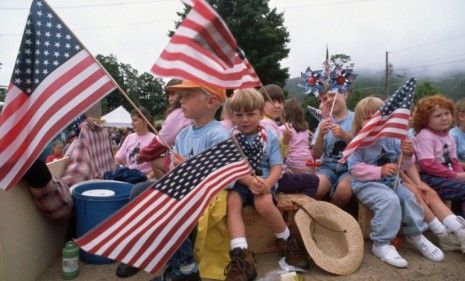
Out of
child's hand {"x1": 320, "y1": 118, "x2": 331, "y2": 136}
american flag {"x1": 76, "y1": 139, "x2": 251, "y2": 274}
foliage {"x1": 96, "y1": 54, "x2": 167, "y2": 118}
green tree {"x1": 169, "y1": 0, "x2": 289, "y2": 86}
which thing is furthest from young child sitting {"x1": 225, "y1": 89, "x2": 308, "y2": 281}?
foliage {"x1": 96, "y1": 54, "x2": 167, "y2": 118}

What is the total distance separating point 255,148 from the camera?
3.32 meters

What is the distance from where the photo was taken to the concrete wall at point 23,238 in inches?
103

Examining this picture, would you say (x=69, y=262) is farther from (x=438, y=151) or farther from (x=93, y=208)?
(x=438, y=151)

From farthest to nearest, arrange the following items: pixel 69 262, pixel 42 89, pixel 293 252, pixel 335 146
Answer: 1. pixel 335 146
2. pixel 293 252
3. pixel 69 262
4. pixel 42 89

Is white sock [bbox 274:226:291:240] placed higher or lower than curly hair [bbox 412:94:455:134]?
lower

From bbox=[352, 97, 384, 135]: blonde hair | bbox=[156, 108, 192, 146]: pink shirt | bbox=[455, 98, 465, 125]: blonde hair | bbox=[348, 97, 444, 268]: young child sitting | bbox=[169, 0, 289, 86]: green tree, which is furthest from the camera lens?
Result: bbox=[169, 0, 289, 86]: green tree

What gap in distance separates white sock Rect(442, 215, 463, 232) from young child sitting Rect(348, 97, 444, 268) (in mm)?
377

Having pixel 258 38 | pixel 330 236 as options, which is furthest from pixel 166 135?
pixel 258 38

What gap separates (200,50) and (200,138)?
0.96 meters

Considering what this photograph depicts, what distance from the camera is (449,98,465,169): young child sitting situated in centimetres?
471

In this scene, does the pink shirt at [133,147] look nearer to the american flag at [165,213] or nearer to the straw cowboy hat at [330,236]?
the straw cowboy hat at [330,236]

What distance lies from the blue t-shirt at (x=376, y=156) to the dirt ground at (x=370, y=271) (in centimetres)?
78

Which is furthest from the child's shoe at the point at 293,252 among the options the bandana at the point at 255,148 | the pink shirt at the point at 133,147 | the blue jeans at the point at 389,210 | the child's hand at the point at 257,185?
the pink shirt at the point at 133,147

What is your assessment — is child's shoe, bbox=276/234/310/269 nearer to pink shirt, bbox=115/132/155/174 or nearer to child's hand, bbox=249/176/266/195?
child's hand, bbox=249/176/266/195
